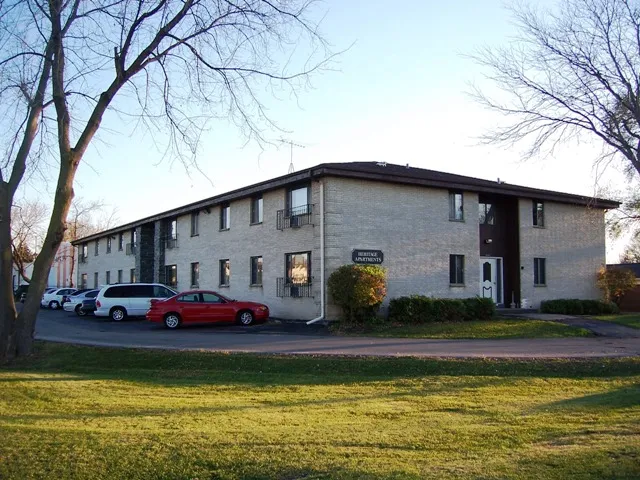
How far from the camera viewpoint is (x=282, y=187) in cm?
2519

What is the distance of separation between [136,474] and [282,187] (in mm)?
20164

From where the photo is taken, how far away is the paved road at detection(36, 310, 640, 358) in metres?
14.7

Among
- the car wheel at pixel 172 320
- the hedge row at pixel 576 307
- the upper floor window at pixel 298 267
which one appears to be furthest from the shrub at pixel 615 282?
the car wheel at pixel 172 320

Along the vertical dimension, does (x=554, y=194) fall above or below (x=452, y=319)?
above

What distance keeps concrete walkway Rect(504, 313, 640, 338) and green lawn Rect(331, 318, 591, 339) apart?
534 mm

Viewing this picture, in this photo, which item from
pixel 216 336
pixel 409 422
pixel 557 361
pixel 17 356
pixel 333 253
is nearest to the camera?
pixel 409 422

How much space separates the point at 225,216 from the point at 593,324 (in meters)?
16.7

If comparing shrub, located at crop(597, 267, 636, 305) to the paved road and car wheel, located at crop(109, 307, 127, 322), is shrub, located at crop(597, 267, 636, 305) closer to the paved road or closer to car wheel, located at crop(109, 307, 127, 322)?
the paved road

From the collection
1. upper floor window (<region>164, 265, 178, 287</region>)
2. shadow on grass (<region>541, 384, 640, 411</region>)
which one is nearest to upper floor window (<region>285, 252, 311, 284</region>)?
upper floor window (<region>164, 265, 178, 287</region>)

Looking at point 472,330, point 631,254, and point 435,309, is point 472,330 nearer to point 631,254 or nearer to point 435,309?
point 435,309

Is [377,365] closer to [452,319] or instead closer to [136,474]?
[136,474]

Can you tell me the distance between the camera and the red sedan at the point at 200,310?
23000 mm

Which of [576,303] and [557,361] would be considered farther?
[576,303]

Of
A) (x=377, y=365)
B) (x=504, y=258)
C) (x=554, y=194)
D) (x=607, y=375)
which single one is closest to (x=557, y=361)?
(x=607, y=375)
